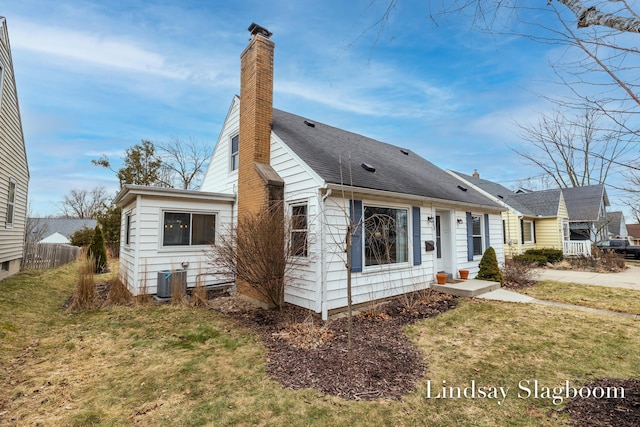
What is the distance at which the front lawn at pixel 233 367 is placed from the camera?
305cm

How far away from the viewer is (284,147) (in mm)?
7465

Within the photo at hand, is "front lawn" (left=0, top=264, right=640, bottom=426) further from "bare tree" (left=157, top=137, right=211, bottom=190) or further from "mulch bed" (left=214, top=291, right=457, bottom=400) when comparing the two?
"bare tree" (left=157, top=137, right=211, bottom=190)

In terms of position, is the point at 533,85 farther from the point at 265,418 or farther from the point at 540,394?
the point at 265,418

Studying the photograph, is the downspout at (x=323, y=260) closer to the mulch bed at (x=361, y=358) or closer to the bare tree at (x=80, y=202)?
the mulch bed at (x=361, y=358)

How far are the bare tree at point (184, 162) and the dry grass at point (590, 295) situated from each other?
81.7 feet

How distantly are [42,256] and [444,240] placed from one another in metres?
17.9

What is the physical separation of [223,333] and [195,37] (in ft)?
26.7

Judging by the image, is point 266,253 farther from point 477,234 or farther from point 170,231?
point 477,234

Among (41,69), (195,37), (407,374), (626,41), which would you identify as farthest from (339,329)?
(41,69)

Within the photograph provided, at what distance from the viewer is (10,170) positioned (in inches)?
404

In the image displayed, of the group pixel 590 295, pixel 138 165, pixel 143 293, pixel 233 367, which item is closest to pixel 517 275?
pixel 590 295

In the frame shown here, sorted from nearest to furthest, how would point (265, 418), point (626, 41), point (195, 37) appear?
point (626, 41) → point (265, 418) → point (195, 37)

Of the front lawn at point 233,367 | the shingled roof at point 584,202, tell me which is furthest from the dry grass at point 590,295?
the shingled roof at point 584,202

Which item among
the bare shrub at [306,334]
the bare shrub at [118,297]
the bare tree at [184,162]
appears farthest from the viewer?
the bare tree at [184,162]
